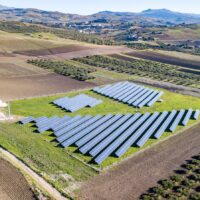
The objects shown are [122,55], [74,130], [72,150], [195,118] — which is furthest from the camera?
[122,55]

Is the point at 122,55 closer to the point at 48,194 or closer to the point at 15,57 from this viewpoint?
the point at 15,57

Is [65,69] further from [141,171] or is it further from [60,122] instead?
[141,171]

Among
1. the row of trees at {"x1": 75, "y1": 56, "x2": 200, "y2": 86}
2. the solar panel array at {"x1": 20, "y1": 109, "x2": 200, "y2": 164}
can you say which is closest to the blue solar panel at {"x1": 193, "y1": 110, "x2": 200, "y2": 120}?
the solar panel array at {"x1": 20, "y1": 109, "x2": 200, "y2": 164}

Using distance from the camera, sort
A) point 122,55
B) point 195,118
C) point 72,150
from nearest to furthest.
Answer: point 72,150 < point 195,118 < point 122,55

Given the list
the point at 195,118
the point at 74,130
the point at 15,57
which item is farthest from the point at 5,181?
the point at 15,57

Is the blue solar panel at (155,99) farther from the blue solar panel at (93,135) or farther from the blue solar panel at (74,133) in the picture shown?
the blue solar panel at (74,133)

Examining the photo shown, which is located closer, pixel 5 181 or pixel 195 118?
pixel 5 181
